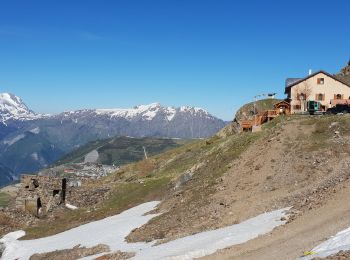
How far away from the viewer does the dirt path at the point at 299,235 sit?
2786 cm

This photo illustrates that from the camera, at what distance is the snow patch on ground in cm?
2394

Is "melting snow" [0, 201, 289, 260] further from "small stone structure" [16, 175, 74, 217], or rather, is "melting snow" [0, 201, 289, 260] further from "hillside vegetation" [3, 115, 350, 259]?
"small stone structure" [16, 175, 74, 217]

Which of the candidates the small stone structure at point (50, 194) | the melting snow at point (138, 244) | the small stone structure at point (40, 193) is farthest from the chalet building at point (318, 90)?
the melting snow at point (138, 244)

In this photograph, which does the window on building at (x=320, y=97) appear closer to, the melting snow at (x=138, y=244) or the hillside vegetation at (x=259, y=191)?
the hillside vegetation at (x=259, y=191)

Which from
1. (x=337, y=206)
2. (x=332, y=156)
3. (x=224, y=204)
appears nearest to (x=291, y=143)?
(x=332, y=156)

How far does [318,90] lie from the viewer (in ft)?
349

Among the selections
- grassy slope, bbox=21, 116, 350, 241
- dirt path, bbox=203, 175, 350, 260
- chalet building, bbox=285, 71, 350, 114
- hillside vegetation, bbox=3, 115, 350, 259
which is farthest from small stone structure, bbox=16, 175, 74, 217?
chalet building, bbox=285, 71, 350, 114

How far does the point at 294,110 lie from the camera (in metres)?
105

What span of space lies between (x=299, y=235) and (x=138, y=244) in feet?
51.9

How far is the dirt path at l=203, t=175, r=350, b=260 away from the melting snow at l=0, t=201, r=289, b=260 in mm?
1571

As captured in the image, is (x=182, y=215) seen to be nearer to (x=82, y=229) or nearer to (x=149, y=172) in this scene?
(x=82, y=229)

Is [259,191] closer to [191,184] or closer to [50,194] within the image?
[191,184]

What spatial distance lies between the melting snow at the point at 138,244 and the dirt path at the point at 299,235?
5.16 ft

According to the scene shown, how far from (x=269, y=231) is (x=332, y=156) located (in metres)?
19.8
